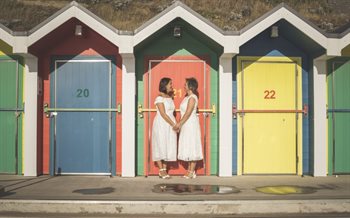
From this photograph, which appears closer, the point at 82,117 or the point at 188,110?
the point at 188,110

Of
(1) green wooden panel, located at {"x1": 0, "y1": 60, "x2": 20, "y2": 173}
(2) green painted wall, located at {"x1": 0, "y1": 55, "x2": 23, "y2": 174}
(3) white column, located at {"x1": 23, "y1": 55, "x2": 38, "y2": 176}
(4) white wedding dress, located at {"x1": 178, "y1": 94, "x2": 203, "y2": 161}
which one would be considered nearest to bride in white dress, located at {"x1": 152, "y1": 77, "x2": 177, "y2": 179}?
(4) white wedding dress, located at {"x1": 178, "y1": 94, "x2": 203, "y2": 161}

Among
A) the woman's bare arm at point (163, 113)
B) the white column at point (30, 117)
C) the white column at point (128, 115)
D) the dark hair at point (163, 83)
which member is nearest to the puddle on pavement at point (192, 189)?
the white column at point (128, 115)

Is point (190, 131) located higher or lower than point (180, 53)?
lower

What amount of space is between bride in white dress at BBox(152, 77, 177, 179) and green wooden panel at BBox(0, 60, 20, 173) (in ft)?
10.9

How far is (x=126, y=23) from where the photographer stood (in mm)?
33312

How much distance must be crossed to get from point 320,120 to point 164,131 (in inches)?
142

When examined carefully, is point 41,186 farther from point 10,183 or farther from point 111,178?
point 111,178

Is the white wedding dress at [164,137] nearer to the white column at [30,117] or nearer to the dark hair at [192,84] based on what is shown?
the dark hair at [192,84]

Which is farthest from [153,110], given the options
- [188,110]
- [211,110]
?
[211,110]

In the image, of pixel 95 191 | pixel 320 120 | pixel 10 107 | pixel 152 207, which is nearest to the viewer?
pixel 152 207

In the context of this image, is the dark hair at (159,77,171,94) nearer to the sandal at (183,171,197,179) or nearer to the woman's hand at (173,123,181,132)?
the woman's hand at (173,123,181,132)

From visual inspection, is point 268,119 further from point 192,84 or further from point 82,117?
point 82,117

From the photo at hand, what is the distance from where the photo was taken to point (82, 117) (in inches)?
449

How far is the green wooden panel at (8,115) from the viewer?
1141 cm
